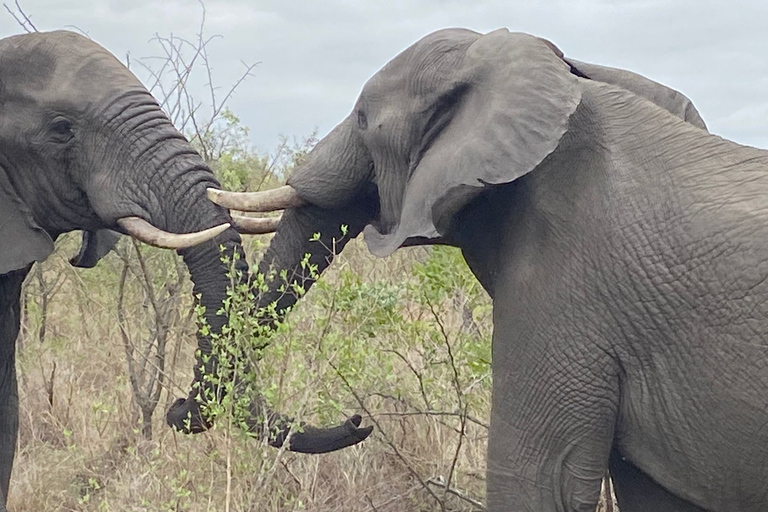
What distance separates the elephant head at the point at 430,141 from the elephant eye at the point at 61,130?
19.7 inches

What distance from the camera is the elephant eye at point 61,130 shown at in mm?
3818

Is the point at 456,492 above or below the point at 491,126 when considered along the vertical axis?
below

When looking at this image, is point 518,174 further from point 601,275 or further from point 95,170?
point 95,170

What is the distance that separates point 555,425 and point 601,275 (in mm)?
412

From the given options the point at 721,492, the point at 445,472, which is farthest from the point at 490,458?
the point at 445,472

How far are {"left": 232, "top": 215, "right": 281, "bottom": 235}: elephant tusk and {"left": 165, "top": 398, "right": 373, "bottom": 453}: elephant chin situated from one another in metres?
0.58

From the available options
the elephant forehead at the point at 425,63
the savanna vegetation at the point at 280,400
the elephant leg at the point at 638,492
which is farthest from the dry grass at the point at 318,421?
the elephant leg at the point at 638,492

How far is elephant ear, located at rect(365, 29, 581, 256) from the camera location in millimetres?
3285

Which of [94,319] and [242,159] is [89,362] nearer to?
[94,319]

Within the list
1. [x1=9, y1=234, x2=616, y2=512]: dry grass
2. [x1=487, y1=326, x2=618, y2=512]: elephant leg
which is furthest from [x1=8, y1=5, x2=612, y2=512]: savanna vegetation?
[x1=487, y1=326, x2=618, y2=512]: elephant leg

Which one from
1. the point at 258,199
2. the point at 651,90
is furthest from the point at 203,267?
the point at 651,90

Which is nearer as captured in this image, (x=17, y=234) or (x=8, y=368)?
(x=17, y=234)

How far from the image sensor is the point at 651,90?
3953mm

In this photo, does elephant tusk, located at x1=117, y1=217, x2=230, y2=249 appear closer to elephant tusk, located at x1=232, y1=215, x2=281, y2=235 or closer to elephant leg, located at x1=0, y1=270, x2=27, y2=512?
elephant tusk, located at x1=232, y1=215, x2=281, y2=235
